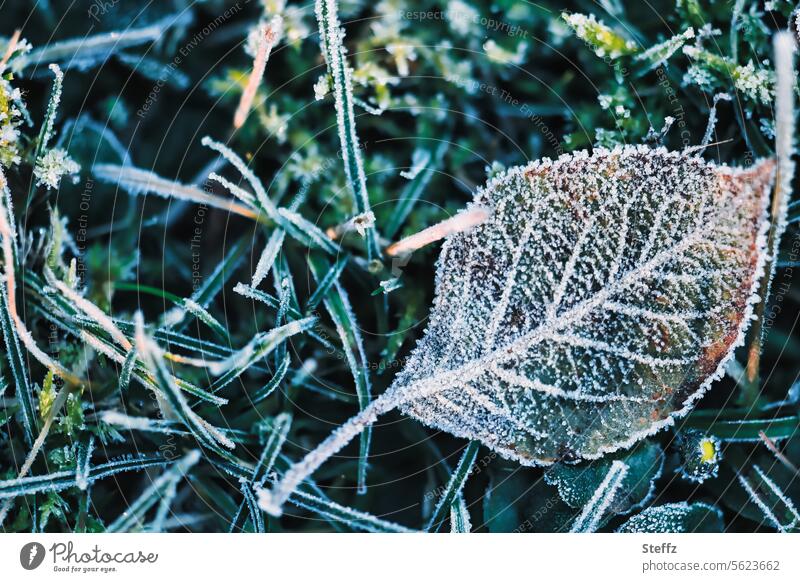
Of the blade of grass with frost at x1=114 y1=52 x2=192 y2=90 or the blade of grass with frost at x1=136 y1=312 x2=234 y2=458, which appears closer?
the blade of grass with frost at x1=136 y1=312 x2=234 y2=458

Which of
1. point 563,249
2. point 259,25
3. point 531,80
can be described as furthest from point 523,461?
point 259,25

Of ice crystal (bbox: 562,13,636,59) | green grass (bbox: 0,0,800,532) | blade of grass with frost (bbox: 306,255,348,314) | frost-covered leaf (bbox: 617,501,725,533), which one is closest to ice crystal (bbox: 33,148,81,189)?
green grass (bbox: 0,0,800,532)

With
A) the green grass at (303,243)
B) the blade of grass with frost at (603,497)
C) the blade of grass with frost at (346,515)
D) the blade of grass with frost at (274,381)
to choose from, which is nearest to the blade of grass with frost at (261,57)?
the green grass at (303,243)

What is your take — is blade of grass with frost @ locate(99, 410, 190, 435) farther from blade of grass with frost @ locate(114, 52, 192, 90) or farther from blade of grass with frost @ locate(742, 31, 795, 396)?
blade of grass with frost @ locate(742, 31, 795, 396)

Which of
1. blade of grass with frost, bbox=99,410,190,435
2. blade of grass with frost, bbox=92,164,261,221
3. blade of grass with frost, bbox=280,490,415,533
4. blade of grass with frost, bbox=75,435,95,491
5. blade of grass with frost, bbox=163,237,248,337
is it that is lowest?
blade of grass with frost, bbox=280,490,415,533

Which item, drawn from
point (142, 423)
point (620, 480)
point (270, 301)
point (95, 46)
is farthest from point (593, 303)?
point (95, 46)

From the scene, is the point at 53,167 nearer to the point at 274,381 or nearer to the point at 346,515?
the point at 274,381
